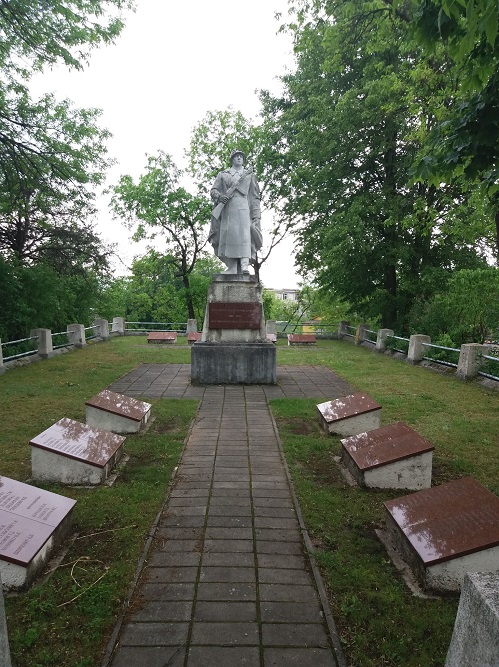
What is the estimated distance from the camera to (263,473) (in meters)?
4.77

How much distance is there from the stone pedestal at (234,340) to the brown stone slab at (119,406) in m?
3.07

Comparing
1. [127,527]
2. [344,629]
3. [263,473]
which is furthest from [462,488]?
[127,527]

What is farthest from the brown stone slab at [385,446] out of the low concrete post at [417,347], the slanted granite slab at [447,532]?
the low concrete post at [417,347]

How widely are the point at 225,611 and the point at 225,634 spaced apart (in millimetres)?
186

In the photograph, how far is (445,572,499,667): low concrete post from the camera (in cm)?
165

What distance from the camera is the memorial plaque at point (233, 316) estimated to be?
974 cm

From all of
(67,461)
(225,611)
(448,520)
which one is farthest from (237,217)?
(225,611)

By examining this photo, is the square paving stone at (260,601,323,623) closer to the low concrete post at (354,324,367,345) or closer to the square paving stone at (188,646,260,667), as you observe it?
the square paving stone at (188,646,260,667)

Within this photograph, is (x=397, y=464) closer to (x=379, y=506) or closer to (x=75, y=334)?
(x=379, y=506)

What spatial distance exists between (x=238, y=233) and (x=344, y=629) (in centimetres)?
858

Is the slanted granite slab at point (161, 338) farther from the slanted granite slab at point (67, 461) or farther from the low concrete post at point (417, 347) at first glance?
the slanted granite slab at point (67, 461)

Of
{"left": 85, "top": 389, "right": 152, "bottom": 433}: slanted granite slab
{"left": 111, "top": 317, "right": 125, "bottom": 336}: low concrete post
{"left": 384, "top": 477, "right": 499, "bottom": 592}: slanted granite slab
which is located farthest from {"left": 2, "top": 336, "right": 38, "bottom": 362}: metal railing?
{"left": 384, "top": 477, "right": 499, "bottom": 592}: slanted granite slab

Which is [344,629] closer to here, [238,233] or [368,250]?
[238,233]

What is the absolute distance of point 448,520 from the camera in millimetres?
3041
